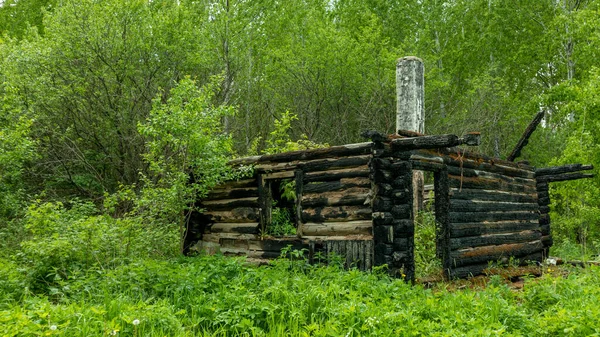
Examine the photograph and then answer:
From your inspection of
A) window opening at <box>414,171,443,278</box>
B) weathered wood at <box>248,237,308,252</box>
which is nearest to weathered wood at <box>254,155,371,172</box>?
weathered wood at <box>248,237,308,252</box>

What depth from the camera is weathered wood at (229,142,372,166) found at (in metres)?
9.21

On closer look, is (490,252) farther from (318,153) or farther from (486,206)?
(318,153)

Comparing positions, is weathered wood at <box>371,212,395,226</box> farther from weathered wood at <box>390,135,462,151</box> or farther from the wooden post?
the wooden post

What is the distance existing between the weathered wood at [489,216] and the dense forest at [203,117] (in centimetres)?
272

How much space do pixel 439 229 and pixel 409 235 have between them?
135cm

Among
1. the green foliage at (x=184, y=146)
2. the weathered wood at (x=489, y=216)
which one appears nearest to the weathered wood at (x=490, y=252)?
the weathered wood at (x=489, y=216)

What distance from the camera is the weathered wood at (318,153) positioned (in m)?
9.21

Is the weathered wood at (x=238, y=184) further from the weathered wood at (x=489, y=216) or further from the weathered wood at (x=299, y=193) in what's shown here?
the weathered wood at (x=489, y=216)

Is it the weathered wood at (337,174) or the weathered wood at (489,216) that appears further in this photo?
the weathered wood at (489,216)

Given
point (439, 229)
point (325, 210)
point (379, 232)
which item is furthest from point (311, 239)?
point (439, 229)

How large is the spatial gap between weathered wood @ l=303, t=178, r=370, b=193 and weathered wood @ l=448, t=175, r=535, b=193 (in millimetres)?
2226

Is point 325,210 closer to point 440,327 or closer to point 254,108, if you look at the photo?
point 440,327

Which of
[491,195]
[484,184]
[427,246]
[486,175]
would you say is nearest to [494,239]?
[491,195]

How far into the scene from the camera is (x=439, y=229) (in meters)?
9.95
